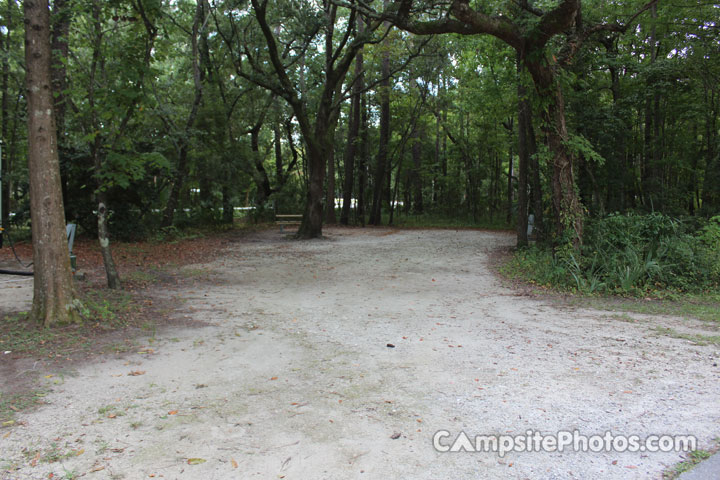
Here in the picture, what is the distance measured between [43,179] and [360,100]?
1997 cm

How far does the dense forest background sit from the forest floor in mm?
2784

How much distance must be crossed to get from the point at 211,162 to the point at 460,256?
980 cm

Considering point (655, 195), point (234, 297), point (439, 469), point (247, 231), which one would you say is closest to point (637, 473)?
point (439, 469)

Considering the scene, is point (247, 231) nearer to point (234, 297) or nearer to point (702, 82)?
point (234, 297)

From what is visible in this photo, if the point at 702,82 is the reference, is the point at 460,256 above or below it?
below

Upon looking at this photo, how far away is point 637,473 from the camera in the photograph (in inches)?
104

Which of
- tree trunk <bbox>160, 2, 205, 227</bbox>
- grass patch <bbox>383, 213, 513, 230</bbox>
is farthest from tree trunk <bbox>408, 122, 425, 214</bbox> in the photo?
tree trunk <bbox>160, 2, 205, 227</bbox>

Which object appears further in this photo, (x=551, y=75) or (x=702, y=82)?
(x=702, y=82)

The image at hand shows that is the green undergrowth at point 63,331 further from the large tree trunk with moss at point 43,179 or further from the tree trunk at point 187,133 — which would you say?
the tree trunk at point 187,133

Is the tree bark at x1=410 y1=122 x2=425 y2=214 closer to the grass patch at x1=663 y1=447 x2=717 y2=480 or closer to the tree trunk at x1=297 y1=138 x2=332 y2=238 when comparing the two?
the tree trunk at x1=297 y1=138 x2=332 y2=238

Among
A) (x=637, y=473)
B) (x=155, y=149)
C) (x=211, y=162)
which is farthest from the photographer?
(x=211, y=162)

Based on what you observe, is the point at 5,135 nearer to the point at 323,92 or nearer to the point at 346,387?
the point at 323,92

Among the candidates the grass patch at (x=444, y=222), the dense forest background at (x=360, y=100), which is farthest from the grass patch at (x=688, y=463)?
the grass patch at (x=444, y=222)

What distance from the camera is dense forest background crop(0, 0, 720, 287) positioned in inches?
310
